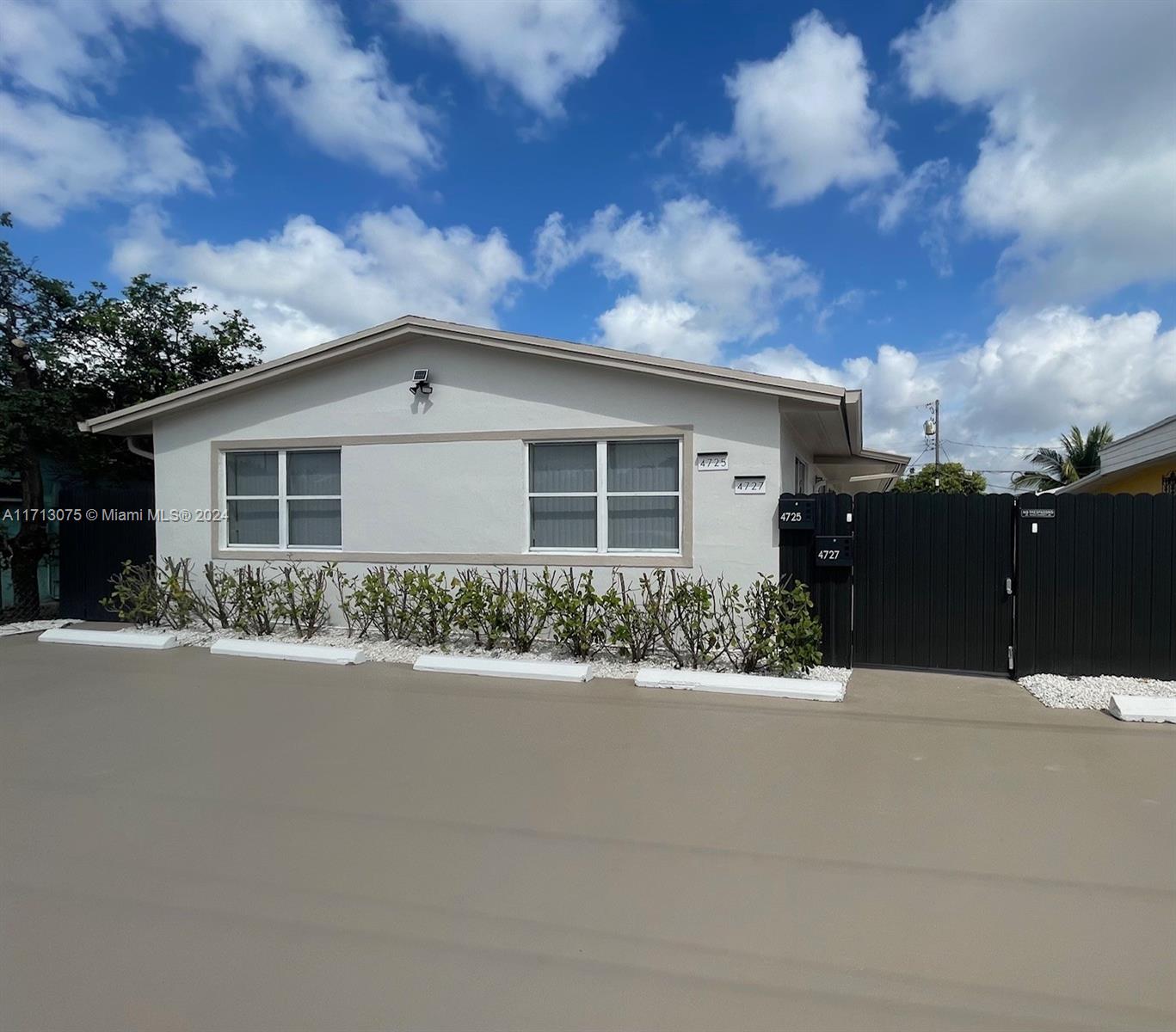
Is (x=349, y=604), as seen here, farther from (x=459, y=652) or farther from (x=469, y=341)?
(x=469, y=341)

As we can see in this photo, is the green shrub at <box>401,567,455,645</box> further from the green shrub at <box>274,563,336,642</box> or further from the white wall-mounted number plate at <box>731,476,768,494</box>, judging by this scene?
the white wall-mounted number plate at <box>731,476,768,494</box>

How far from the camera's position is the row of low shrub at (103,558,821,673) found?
7.09 m

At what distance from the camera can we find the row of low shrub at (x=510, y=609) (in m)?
7.09

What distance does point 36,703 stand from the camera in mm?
6230

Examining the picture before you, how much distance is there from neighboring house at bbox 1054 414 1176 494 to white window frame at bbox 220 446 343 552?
399 inches

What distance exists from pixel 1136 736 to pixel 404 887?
5.19 m

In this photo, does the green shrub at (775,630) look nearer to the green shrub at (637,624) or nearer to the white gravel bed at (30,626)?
the green shrub at (637,624)

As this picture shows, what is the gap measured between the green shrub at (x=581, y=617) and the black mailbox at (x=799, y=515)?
192 centimetres

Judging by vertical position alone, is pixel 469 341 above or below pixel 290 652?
above

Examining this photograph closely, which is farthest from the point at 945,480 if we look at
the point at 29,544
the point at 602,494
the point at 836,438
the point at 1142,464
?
the point at 29,544

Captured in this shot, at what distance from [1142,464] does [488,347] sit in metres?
11.2

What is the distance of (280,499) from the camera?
9.47 metres

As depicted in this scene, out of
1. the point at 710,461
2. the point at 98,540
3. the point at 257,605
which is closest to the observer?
the point at 710,461

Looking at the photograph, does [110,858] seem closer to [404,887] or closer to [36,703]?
[404,887]
